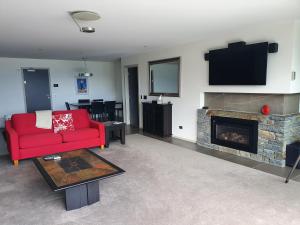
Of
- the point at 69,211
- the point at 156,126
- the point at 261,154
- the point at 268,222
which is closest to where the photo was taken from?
the point at 268,222

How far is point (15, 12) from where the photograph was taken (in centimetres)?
293

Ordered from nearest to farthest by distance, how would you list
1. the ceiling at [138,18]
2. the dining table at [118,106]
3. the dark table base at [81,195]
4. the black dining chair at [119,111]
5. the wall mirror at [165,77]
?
1. the dark table base at [81,195]
2. the ceiling at [138,18]
3. the wall mirror at [165,77]
4. the dining table at [118,106]
5. the black dining chair at [119,111]

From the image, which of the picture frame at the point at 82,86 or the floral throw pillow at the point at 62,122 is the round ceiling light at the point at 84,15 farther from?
the picture frame at the point at 82,86

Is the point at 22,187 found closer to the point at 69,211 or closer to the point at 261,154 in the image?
the point at 69,211

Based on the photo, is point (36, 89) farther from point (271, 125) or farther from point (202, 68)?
point (271, 125)

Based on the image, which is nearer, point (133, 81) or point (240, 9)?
point (240, 9)

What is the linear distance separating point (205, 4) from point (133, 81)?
17.4 feet

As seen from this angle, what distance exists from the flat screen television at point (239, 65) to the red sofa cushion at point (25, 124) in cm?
376

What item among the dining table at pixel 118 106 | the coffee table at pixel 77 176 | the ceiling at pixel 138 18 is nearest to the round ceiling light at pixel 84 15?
the ceiling at pixel 138 18

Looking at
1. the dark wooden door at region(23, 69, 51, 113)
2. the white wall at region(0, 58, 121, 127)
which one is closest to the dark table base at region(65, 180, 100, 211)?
the white wall at region(0, 58, 121, 127)

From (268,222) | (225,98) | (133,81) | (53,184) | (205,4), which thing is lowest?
(268,222)

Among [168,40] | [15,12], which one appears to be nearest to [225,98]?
[168,40]

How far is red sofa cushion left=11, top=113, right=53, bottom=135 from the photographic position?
14.5 ft

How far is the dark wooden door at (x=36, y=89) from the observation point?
8016 mm
